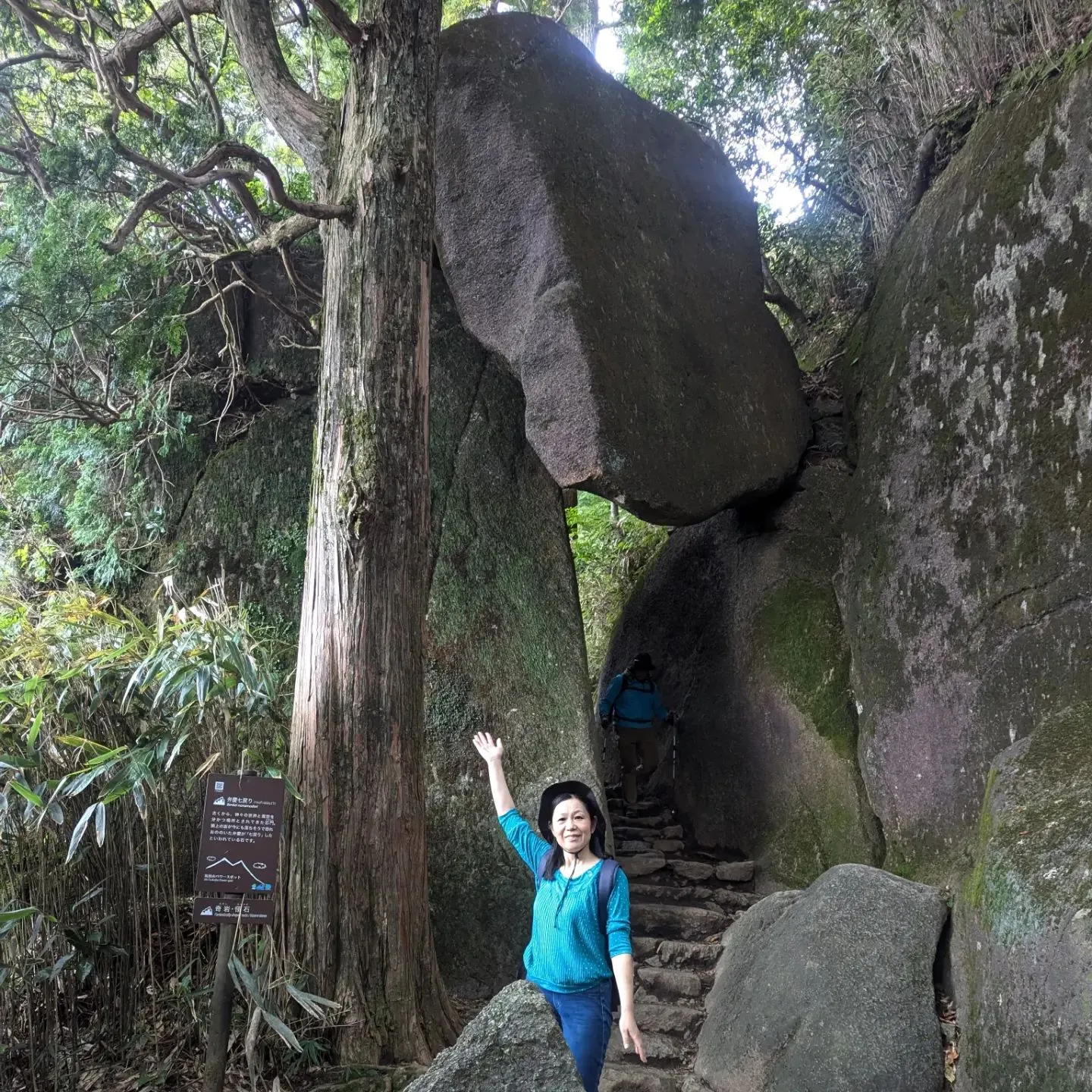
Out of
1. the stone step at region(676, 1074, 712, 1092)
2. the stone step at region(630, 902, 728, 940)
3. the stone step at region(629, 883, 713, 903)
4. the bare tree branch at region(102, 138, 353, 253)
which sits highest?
the bare tree branch at region(102, 138, 353, 253)

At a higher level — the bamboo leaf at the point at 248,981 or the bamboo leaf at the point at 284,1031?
the bamboo leaf at the point at 248,981

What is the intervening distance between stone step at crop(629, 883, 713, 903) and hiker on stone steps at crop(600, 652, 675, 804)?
1.53m

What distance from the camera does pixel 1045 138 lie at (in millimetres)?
5406

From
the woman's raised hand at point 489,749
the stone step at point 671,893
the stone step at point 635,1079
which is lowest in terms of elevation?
the stone step at point 635,1079

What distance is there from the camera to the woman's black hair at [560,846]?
299 centimetres

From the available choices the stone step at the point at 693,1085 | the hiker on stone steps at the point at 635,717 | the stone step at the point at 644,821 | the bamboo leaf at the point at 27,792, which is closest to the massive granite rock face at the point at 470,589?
the stone step at the point at 693,1085

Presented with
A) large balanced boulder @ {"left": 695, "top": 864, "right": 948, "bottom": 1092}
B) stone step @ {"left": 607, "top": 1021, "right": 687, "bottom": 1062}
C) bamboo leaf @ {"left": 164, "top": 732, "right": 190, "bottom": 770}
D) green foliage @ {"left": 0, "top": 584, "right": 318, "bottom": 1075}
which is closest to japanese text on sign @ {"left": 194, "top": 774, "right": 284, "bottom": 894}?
green foliage @ {"left": 0, "top": 584, "right": 318, "bottom": 1075}

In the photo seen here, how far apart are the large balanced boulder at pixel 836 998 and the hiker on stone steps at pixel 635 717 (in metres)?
A: 2.70

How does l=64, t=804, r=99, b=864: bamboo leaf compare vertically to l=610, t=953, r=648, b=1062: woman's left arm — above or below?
above

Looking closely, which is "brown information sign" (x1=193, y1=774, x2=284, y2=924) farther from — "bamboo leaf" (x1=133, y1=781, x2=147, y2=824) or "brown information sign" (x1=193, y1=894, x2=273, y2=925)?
"bamboo leaf" (x1=133, y1=781, x2=147, y2=824)

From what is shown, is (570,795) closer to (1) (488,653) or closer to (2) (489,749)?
(2) (489,749)

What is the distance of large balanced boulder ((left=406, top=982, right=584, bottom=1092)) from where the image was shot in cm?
232

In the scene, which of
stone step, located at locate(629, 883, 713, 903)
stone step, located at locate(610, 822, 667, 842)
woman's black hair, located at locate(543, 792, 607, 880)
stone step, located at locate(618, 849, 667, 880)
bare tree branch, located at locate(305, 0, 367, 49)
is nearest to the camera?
woman's black hair, located at locate(543, 792, 607, 880)

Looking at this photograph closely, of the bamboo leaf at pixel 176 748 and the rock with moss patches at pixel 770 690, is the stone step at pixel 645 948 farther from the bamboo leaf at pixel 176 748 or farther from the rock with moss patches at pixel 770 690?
the bamboo leaf at pixel 176 748
